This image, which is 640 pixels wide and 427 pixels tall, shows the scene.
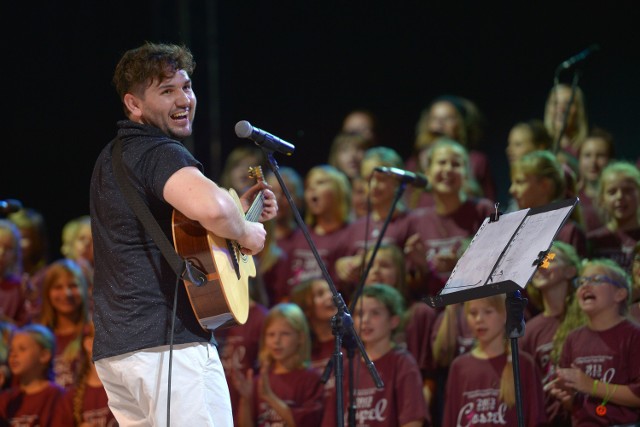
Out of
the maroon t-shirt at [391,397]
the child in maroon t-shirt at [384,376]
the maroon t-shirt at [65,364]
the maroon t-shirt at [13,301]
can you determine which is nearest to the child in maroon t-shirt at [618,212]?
the child in maroon t-shirt at [384,376]

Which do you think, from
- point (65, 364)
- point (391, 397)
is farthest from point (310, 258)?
point (65, 364)

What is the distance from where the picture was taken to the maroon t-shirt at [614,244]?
5148mm

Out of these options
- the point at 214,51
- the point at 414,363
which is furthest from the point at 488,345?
the point at 214,51

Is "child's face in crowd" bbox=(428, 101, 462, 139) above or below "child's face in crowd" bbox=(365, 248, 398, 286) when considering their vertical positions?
above

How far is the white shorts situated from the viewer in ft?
8.79

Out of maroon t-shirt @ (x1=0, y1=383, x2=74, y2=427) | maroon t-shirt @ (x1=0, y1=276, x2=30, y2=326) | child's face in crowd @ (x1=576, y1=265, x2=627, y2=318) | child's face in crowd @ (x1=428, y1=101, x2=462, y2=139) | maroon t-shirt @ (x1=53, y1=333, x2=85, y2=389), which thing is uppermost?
child's face in crowd @ (x1=428, y1=101, x2=462, y2=139)

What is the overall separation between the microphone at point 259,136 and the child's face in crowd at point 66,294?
3187mm

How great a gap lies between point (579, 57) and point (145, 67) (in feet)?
13.5

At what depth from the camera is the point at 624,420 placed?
169 inches

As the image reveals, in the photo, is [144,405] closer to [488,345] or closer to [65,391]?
[488,345]

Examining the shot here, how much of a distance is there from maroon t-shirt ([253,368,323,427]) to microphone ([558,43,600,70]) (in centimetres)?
283

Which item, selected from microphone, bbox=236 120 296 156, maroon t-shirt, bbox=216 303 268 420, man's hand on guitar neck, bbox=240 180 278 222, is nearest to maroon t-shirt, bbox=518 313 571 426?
maroon t-shirt, bbox=216 303 268 420

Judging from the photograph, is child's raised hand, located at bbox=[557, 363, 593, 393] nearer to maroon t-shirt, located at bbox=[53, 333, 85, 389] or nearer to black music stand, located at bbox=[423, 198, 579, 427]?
black music stand, located at bbox=[423, 198, 579, 427]

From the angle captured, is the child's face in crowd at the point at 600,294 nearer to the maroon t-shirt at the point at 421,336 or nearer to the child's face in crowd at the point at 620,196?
the child's face in crowd at the point at 620,196
